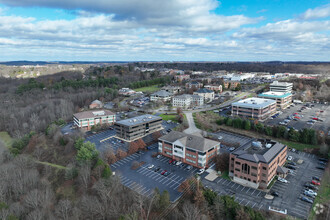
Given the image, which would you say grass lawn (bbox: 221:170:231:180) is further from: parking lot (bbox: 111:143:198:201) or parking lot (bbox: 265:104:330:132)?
parking lot (bbox: 265:104:330:132)

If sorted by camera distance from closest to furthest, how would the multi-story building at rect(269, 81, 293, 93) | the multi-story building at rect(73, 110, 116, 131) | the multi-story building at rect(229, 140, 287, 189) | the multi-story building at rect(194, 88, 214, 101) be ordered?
the multi-story building at rect(229, 140, 287, 189), the multi-story building at rect(73, 110, 116, 131), the multi-story building at rect(269, 81, 293, 93), the multi-story building at rect(194, 88, 214, 101)

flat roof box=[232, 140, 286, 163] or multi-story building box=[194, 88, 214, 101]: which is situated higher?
multi-story building box=[194, 88, 214, 101]

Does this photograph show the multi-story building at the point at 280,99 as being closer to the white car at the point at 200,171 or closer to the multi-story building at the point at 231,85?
the multi-story building at the point at 231,85

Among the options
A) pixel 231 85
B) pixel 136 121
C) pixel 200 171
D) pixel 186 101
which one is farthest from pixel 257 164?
pixel 231 85

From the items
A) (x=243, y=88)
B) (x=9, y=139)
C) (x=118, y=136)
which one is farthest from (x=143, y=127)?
(x=243, y=88)

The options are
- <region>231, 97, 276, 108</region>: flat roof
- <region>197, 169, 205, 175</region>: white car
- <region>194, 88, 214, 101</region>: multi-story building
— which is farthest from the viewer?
<region>194, 88, 214, 101</region>: multi-story building

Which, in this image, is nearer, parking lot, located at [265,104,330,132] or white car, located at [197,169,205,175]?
white car, located at [197,169,205,175]

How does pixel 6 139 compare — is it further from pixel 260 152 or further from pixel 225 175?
pixel 260 152

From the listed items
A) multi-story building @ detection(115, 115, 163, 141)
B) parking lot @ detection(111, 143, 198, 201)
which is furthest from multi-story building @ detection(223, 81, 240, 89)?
parking lot @ detection(111, 143, 198, 201)
